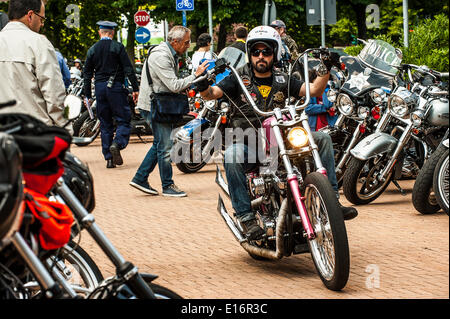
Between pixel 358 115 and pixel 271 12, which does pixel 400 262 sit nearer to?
pixel 358 115

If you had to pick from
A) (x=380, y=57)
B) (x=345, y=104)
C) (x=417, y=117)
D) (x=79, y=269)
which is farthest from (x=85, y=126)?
(x=79, y=269)

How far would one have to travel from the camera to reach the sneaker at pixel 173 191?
1034 cm

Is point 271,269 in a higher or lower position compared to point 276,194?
lower

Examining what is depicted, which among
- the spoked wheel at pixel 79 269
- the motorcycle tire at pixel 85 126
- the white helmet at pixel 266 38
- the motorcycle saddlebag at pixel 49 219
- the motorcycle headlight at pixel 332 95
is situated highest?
the white helmet at pixel 266 38

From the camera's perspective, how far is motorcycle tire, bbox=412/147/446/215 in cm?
783

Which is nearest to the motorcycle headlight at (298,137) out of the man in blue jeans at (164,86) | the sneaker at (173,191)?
the man in blue jeans at (164,86)

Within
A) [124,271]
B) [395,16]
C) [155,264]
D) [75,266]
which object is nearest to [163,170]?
[155,264]

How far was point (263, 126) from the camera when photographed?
6.09 m

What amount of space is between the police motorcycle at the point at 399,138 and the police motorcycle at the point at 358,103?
26 cm

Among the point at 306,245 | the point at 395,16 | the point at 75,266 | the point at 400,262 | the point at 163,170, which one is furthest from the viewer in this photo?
the point at 395,16

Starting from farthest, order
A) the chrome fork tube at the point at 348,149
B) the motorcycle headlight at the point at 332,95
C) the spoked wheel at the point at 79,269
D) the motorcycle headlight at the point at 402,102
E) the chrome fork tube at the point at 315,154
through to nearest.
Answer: the motorcycle headlight at the point at 332,95, the chrome fork tube at the point at 348,149, the motorcycle headlight at the point at 402,102, the chrome fork tube at the point at 315,154, the spoked wheel at the point at 79,269

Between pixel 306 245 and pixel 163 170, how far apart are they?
475 centimetres

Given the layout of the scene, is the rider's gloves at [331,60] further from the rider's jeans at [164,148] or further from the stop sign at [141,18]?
the stop sign at [141,18]

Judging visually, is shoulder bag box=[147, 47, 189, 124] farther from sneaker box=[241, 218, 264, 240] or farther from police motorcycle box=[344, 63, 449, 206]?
sneaker box=[241, 218, 264, 240]
